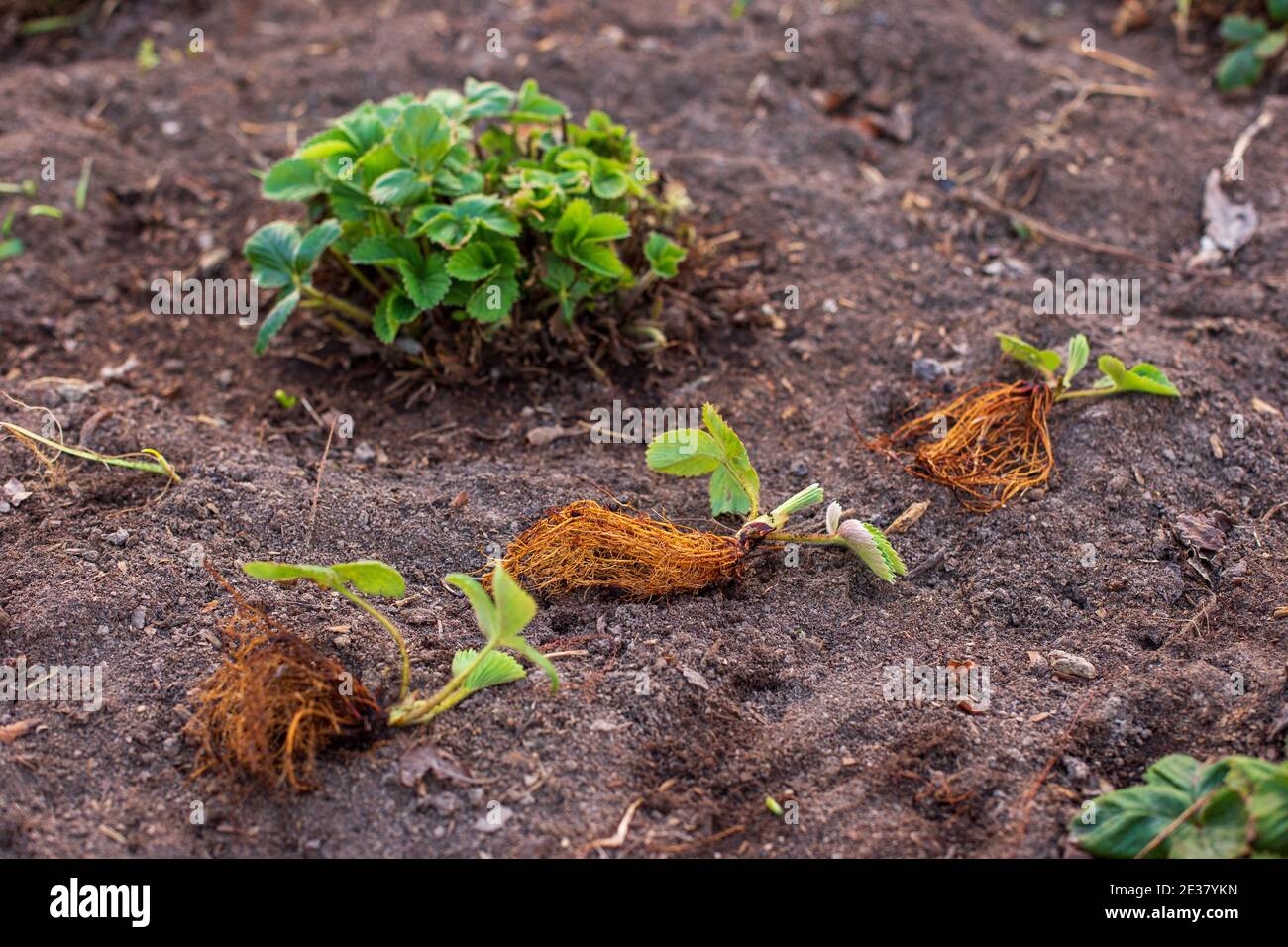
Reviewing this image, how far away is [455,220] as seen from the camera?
2875 mm

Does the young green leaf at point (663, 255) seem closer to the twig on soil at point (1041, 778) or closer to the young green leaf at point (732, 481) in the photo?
the young green leaf at point (732, 481)

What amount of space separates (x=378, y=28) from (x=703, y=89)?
137 centimetres

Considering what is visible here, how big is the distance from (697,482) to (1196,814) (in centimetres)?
136

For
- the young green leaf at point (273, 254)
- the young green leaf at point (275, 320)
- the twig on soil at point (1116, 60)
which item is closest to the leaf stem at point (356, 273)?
the young green leaf at point (273, 254)

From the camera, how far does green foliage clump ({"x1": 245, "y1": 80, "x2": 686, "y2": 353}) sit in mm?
2891

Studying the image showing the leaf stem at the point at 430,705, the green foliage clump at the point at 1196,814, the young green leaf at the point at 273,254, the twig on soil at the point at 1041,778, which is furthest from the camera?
the young green leaf at the point at 273,254

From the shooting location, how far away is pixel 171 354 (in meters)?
3.37

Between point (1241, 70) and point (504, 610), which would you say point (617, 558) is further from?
point (1241, 70)

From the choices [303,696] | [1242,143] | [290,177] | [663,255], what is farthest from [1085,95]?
[303,696]

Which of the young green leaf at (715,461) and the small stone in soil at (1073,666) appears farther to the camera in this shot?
the young green leaf at (715,461)

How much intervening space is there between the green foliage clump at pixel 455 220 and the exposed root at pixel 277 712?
40.7 inches

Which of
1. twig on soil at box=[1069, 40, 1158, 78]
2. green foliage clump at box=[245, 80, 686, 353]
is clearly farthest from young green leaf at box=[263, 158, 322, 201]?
twig on soil at box=[1069, 40, 1158, 78]

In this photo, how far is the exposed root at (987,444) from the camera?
279 centimetres

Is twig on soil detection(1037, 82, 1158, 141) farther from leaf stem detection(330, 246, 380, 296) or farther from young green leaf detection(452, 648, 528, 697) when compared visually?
young green leaf detection(452, 648, 528, 697)
